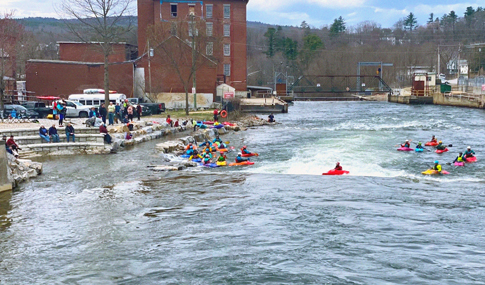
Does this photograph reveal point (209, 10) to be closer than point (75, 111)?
No

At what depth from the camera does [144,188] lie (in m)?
21.0

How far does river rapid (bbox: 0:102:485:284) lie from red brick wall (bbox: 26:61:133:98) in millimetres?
34524

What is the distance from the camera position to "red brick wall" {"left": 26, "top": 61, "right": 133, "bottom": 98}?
59.4m

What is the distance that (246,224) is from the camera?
52.6 feet

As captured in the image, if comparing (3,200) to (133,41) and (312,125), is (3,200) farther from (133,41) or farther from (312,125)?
(133,41)

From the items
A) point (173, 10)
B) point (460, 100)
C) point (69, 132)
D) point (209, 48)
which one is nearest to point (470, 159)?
point (69, 132)

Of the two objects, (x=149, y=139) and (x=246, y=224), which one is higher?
(x=149, y=139)

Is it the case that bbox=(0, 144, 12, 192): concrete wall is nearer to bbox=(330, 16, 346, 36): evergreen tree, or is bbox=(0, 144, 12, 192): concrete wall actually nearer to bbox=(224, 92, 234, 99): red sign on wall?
bbox=(224, 92, 234, 99): red sign on wall

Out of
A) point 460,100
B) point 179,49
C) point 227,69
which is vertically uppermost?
point 179,49

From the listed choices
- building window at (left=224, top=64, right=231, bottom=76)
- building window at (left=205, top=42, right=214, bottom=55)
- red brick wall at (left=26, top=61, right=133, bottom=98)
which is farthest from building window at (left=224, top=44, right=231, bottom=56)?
red brick wall at (left=26, top=61, right=133, bottom=98)

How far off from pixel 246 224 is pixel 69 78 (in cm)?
4886

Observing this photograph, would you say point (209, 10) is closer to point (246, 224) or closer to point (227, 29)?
point (227, 29)

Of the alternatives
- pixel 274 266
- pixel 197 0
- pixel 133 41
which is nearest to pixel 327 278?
pixel 274 266

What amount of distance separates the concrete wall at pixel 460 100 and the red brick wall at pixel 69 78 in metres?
44.9
